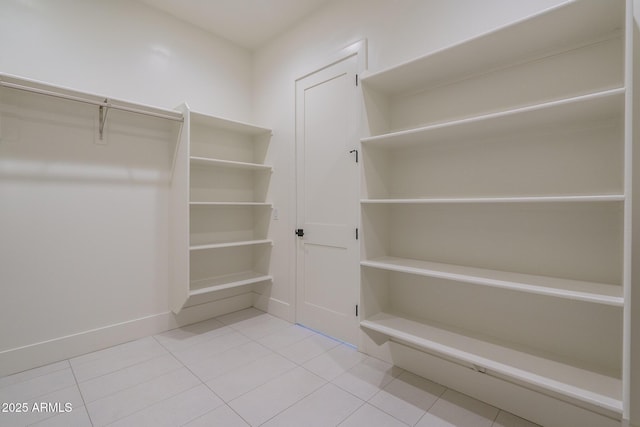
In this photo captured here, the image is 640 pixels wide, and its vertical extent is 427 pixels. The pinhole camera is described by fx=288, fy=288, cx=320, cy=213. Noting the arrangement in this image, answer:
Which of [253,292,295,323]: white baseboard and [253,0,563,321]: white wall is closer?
[253,0,563,321]: white wall

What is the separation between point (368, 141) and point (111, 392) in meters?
2.31

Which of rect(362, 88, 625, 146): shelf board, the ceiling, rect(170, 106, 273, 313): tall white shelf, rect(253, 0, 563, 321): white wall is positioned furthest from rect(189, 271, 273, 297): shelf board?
the ceiling

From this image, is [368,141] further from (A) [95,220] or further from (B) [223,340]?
(A) [95,220]

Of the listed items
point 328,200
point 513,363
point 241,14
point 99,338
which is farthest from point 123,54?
point 513,363

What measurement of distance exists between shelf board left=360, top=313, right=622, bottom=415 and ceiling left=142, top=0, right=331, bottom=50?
9.30ft

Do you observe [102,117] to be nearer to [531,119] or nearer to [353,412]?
[353,412]

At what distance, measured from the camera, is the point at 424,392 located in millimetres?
1836

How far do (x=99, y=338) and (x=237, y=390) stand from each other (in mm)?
1393

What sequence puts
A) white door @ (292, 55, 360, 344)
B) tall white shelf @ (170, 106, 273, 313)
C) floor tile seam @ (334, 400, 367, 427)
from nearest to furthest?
floor tile seam @ (334, 400, 367, 427)
white door @ (292, 55, 360, 344)
tall white shelf @ (170, 106, 273, 313)

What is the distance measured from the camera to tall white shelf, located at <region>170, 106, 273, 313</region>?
2635 mm

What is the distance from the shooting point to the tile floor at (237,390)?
5.27ft

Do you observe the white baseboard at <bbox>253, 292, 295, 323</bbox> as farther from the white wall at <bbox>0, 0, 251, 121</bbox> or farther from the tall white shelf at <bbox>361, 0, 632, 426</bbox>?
the white wall at <bbox>0, 0, 251, 121</bbox>

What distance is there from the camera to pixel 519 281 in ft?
4.72

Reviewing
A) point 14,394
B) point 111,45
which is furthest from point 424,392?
point 111,45
